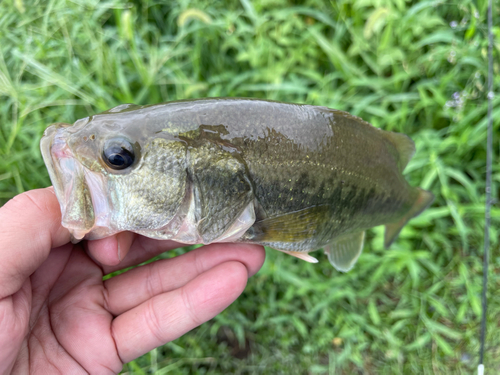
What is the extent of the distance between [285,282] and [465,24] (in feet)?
9.39

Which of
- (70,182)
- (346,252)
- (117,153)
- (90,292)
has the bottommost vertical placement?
(90,292)

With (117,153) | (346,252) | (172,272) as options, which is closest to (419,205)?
(346,252)

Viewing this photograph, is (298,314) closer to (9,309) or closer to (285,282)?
(285,282)

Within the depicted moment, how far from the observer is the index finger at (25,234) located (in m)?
1.50

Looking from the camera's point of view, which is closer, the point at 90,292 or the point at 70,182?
the point at 70,182

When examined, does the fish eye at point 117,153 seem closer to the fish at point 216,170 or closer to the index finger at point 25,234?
the fish at point 216,170

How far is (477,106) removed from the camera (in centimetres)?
296

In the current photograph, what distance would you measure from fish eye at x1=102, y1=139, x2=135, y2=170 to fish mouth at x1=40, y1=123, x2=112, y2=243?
0.09 meters

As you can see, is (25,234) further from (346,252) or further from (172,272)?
(346,252)

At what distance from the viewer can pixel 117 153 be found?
1479 millimetres

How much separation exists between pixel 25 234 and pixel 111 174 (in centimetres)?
50

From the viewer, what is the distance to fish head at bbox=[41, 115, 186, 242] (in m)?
1.47

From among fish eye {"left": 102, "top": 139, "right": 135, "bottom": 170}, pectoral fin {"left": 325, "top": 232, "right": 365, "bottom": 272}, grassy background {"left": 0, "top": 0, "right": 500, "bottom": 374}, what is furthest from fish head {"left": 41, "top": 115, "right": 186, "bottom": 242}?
grassy background {"left": 0, "top": 0, "right": 500, "bottom": 374}

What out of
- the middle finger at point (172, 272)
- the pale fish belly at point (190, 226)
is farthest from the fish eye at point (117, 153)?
the middle finger at point (172, 272)
